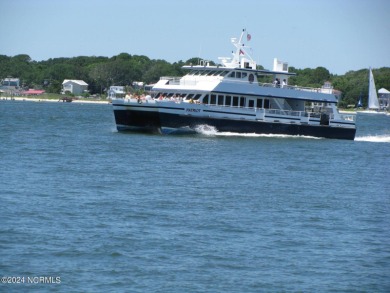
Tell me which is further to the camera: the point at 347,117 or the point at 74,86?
the point at 74,86

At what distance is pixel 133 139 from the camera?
47125 millimetres

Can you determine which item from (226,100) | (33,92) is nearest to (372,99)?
(33,92)

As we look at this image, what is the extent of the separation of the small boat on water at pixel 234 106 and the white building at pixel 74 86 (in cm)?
13437

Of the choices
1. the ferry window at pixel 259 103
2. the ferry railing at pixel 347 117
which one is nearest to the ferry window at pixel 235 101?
the ferry window at pixel 259 103

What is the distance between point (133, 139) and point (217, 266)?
2877 centimetres

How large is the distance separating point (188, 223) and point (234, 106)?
28.8m

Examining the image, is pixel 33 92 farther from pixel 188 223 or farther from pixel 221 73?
pixel 188 223

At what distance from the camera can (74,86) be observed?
616 ft

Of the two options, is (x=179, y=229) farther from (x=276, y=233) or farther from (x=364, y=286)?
(x=364, y=286)

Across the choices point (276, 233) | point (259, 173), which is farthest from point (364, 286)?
point (259, 173)

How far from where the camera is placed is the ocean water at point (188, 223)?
18.0 m

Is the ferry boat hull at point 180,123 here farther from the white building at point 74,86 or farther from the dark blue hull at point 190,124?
the white building at point 74,86

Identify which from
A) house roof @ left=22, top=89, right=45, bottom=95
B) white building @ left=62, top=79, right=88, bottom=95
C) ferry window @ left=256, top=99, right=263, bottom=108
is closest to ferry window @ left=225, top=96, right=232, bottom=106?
ferry window @ left=256, top=99, right=263, bottom=108

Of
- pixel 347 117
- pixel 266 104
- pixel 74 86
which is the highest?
pixel 266 104
